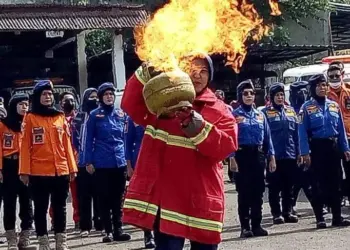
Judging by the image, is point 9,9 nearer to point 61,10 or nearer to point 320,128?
point 61,10

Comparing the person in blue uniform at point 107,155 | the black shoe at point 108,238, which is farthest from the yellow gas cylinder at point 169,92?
Answer: the black shoe at point 108,238

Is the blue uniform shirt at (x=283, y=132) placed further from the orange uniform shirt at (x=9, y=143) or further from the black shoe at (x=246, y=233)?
the orange uniform shirt at (x=9, y=143)

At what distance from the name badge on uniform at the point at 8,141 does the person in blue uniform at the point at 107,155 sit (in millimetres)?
899

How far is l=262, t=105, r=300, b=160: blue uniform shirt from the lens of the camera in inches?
508

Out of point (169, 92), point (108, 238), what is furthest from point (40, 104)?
point (169, 92)

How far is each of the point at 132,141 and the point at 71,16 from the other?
12402 millimetres

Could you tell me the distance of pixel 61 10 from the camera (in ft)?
75.5

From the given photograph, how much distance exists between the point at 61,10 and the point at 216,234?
683 inches

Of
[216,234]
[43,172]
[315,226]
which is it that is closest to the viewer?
[216,234]

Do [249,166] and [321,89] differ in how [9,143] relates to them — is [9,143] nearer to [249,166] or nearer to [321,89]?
[249,166]

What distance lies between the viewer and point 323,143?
39.0 feet

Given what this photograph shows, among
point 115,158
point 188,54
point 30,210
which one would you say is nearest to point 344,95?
point 115,158

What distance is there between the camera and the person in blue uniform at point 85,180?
1230cm

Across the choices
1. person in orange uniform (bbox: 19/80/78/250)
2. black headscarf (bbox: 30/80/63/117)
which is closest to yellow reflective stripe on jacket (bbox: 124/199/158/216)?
person in orange uniform (bbox: 19/80/78/250)
